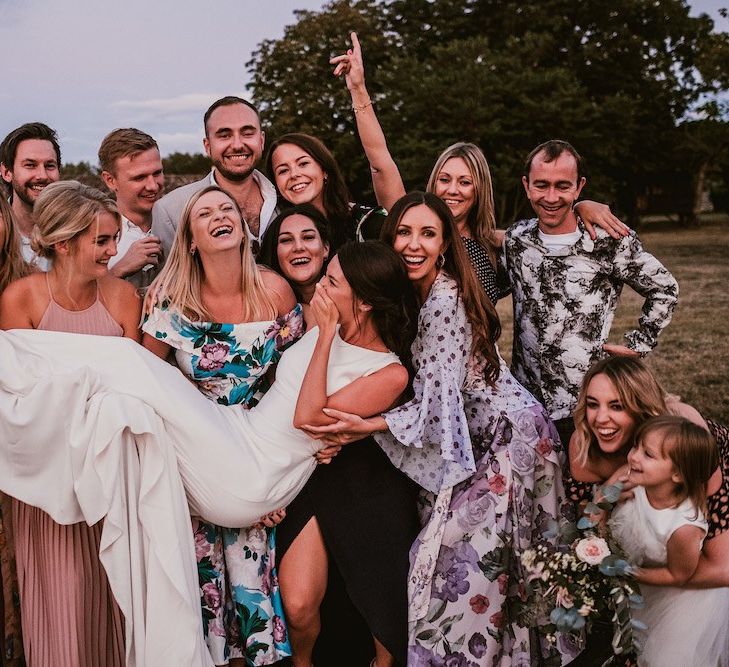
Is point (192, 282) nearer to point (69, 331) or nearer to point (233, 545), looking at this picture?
point (69, 331)

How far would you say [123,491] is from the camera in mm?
3355

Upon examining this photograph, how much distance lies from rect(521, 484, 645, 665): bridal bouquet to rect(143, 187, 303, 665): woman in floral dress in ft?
4.15

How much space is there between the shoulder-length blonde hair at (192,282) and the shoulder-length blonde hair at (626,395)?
63.8 inches

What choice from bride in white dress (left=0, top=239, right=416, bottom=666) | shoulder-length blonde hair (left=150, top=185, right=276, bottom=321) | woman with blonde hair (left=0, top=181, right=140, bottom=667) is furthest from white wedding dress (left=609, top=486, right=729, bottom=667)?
woman with blonde hair (left=0, top=181, right=140, bottom=667)

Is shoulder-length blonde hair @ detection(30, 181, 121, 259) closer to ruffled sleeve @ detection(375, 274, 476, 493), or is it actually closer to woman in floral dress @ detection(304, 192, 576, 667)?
woman in floral dress @ detection(304, 192, 576, 667)

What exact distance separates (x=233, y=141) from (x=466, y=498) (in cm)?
292

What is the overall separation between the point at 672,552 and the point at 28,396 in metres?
2.87

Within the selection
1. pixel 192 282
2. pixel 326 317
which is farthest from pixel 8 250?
pixel 326 317

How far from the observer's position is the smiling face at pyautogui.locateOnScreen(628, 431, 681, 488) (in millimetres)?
3414

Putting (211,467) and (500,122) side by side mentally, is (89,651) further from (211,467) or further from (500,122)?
(500,122)

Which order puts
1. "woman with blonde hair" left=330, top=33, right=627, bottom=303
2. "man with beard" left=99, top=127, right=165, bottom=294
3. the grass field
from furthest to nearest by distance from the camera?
1. the grass field
2. "man with beard" left=99, top=127, right=165, bottom=294
3. "woman with blonde hair" left=330, top=33, right=627, bottom=303

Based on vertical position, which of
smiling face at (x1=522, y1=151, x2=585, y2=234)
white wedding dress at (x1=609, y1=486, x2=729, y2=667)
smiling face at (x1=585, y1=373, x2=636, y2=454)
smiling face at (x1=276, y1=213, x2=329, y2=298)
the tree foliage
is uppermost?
the tree foliage

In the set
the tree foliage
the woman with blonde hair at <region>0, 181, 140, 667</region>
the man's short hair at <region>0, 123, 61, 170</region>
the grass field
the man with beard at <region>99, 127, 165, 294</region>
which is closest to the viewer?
the woman with blonde hair at <region>0, 181, 140, 667</region>

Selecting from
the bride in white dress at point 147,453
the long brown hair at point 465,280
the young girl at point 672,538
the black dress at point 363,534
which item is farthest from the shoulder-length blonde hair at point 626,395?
the bride in white dress at point 147,453
